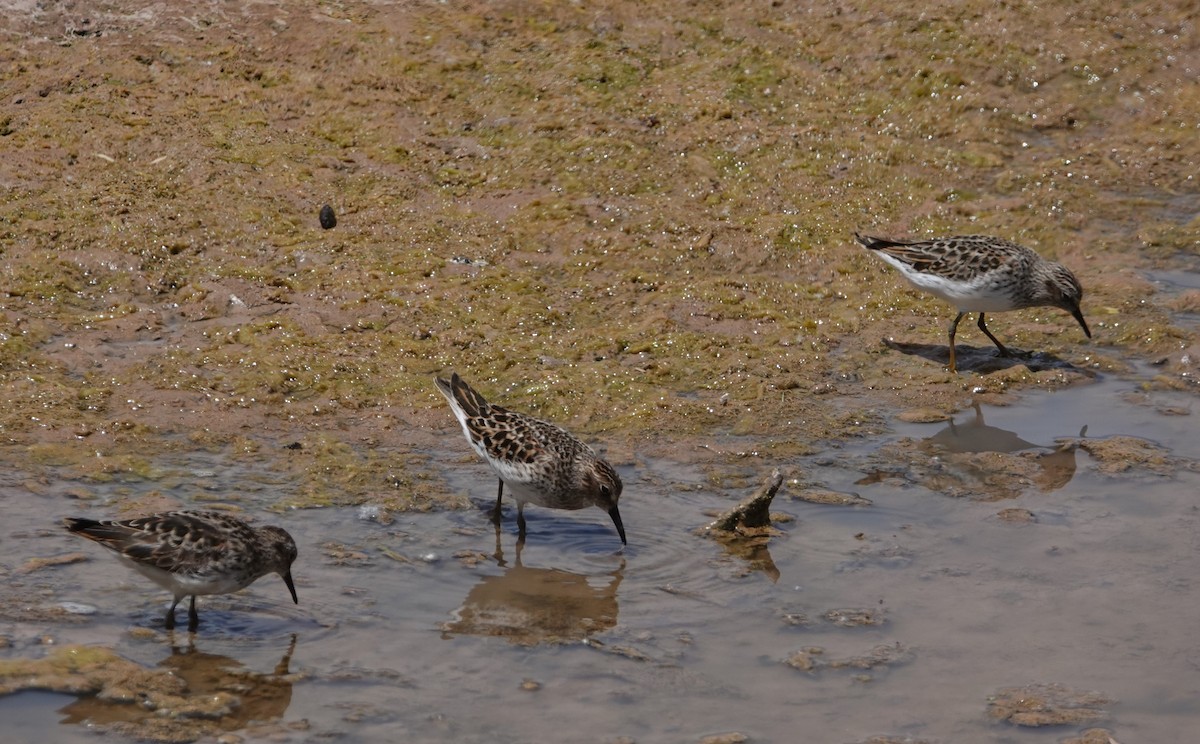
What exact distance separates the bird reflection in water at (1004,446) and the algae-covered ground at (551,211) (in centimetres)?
43

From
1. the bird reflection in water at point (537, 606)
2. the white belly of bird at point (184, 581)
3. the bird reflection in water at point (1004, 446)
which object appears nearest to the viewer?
the white belly of bird at point (184, 581)

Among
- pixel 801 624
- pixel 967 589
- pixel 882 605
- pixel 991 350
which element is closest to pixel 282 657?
pixel 801 624

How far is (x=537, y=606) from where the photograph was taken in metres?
8.62

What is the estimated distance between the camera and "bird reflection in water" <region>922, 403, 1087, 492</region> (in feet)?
33.7

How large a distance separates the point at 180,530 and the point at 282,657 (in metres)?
0.94

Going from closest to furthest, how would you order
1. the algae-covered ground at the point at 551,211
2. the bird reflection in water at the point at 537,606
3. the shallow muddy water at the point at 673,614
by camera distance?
the shallow muddy water at the point at 673,614, the bird reflection in water at the point at 537,606, the algae-covered ground at the point at 551,211

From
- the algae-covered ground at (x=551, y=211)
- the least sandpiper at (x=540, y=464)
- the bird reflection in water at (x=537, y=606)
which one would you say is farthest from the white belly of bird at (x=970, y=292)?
the bird reflection in water at (x=537, y=606)

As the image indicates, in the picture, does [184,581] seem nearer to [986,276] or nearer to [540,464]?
[540,464]

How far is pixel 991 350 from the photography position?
40.3ft

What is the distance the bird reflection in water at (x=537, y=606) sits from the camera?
8234mm

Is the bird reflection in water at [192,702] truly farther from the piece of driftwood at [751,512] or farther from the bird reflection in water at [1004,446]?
the bird reflection in water at [1004,446]

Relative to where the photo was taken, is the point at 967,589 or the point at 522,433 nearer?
the point at 967,589

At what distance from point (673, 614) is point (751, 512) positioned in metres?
1.08

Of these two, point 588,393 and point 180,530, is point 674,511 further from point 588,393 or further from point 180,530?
point 180,530
